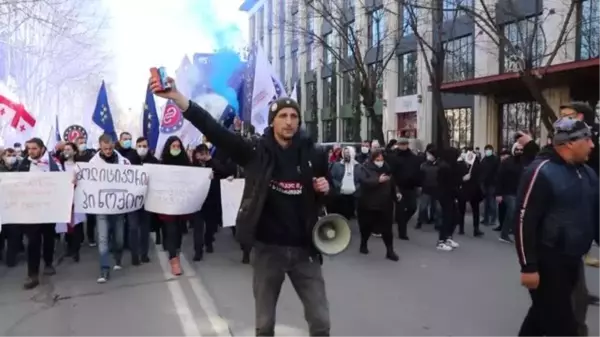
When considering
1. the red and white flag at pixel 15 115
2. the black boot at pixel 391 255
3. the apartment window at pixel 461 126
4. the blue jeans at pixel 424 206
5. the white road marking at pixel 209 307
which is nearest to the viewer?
the white road marking at pixel 209 307

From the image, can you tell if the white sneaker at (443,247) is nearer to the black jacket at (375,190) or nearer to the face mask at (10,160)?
the black jacket at (375,190)

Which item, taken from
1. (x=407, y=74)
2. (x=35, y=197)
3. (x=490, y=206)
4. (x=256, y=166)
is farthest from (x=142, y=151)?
(x=407, y=74)

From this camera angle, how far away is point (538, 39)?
73.1 feet

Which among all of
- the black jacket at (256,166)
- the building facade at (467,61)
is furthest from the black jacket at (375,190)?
the building facade at (467,61)

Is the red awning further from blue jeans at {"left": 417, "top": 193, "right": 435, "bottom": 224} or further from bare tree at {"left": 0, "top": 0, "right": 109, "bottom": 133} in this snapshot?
bare tree at {"left": 0, "top": 0, "right": 109, "bottom": 133}

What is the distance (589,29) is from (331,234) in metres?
19.6

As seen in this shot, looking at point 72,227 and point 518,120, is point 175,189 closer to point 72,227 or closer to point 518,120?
point 72,227

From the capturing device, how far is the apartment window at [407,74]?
1299 inches

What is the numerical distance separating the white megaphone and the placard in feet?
16.6

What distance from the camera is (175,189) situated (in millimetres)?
8461

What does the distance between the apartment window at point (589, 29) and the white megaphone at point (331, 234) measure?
18785 mm

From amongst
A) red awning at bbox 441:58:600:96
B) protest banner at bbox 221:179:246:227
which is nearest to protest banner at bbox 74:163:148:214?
protest banner at bbox 221:179:246:227

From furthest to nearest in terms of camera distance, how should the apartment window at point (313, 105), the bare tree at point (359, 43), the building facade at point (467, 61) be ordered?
1. the apartment window at point (313, 105)
2. the bare tree at point (359, 43)
3. the building facade at point (467, 61)

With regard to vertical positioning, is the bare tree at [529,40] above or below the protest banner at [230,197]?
above
